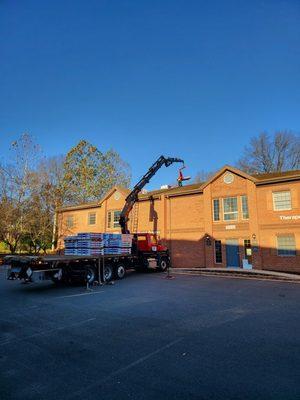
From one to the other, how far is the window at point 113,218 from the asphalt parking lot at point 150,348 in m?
20.3

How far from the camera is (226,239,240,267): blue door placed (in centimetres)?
2420

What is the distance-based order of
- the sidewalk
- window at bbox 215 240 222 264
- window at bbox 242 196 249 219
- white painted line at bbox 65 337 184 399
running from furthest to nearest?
1. window at bbox 215 240 222 264
2. window at bbox 242 196 249 219
3. the sidewalk
4. white painted line at bbox 65 337 184 399

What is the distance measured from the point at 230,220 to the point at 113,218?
13166 mm

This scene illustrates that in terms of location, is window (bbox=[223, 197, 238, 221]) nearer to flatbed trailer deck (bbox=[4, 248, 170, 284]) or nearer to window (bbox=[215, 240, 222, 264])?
window (bbox=[215, 240, 222, 264])

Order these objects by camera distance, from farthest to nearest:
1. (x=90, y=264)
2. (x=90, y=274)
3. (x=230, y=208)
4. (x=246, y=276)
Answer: (x=230, y=208)
(x=246, y=276)
(x=90, y=264)
(x=90, y=274)

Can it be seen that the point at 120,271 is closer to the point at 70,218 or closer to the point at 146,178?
the point at 146,178

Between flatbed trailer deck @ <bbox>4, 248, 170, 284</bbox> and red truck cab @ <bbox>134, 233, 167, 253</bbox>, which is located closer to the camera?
flatbed trailer deck @ <bbox>4, 248, 170, 284</bbox>

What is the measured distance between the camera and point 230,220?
Result: 2494 centimetres

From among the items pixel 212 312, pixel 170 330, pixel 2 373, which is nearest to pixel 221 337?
pixel 170 330

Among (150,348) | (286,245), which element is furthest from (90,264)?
(286,245)

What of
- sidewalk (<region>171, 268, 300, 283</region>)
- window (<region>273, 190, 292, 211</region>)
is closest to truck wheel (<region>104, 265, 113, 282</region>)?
sidewalk (<region>171, 268, 300, 283</region>)

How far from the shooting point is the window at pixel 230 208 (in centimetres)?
2491

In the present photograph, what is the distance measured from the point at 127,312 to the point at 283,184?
700 inches

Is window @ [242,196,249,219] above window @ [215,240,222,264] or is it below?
above
